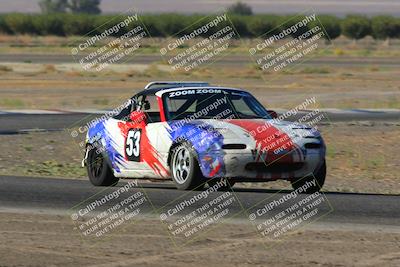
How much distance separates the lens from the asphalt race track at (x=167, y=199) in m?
11.9

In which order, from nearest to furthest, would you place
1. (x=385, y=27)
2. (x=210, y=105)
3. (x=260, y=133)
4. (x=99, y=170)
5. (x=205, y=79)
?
(x=260, y=133) → (x=210, y=105) → (x=99, y=170) → (x=205, y=79) → (x=385, y=27)

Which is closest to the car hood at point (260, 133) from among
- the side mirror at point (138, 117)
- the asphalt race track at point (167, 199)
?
the asphalt race track at point (167, 199)

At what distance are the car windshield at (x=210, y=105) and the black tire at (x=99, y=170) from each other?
49.8 inches

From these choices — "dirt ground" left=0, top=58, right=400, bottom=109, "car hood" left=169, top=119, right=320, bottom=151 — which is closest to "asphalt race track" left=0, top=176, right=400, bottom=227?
"car hood" left=169, top=119, right=320, bottom=151

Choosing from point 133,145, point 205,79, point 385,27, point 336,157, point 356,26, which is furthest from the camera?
point 356,26

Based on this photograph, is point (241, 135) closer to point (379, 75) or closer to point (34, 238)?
point (34, 238)

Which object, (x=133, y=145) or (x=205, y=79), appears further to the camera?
(x=205, y=79)

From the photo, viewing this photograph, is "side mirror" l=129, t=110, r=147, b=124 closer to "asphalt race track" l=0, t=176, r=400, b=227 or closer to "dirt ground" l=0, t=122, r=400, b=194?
"asphalt race track" l=0, t=176, r=400, b=227

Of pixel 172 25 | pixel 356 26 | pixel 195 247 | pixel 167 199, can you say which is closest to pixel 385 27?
pixel 356 26

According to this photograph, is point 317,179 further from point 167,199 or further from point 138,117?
point 138,117

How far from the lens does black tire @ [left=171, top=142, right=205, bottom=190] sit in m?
13.4

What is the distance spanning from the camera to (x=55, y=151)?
21.2 metres

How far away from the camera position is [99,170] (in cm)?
1511

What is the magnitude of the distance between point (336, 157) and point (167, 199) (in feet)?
26.8
